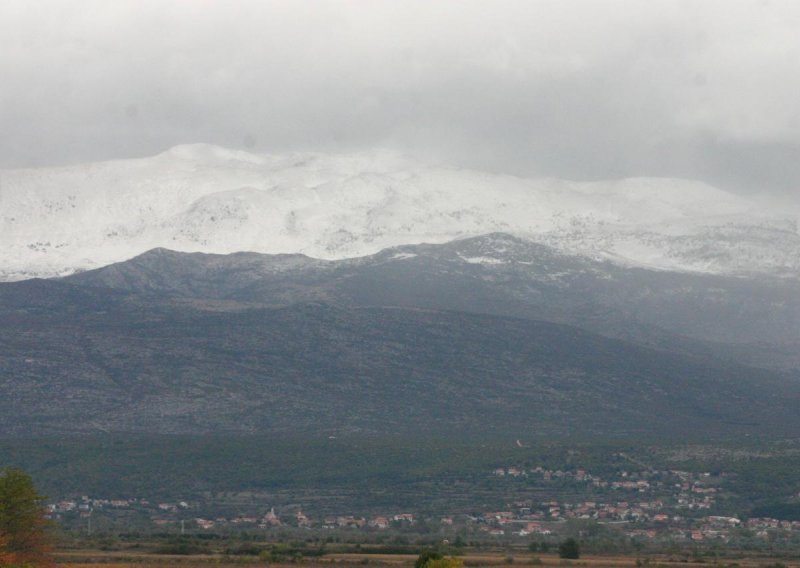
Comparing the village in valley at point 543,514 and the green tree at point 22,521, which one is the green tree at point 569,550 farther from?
the green tree at point 22,521

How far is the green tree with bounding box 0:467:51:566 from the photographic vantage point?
7631 centimetres

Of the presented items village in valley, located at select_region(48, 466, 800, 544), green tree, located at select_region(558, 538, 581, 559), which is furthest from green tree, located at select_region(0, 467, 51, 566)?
village in valley, located at select_region(48, 466, 800, 544)

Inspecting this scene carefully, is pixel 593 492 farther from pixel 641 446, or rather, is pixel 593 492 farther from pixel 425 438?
pixel 425 438

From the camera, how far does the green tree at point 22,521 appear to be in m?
76.3

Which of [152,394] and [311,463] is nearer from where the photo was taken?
[311,463]

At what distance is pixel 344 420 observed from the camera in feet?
641

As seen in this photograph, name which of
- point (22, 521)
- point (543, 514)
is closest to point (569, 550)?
point (22, 521)

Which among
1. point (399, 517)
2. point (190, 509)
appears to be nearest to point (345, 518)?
point (399, 517)

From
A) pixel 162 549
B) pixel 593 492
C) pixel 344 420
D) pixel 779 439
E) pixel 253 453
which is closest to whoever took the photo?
pixel 162 549

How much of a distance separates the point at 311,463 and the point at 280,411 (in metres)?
35.3

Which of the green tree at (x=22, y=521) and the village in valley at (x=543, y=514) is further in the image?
the village in valley at (x=543, y=514)

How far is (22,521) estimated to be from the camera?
256ft

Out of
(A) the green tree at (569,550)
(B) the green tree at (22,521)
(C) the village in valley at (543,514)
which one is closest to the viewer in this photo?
(B) the green tree at (22,521)

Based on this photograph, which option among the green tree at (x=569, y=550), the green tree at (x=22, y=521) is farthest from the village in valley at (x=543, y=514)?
the green tree at (x=22, y=521)
